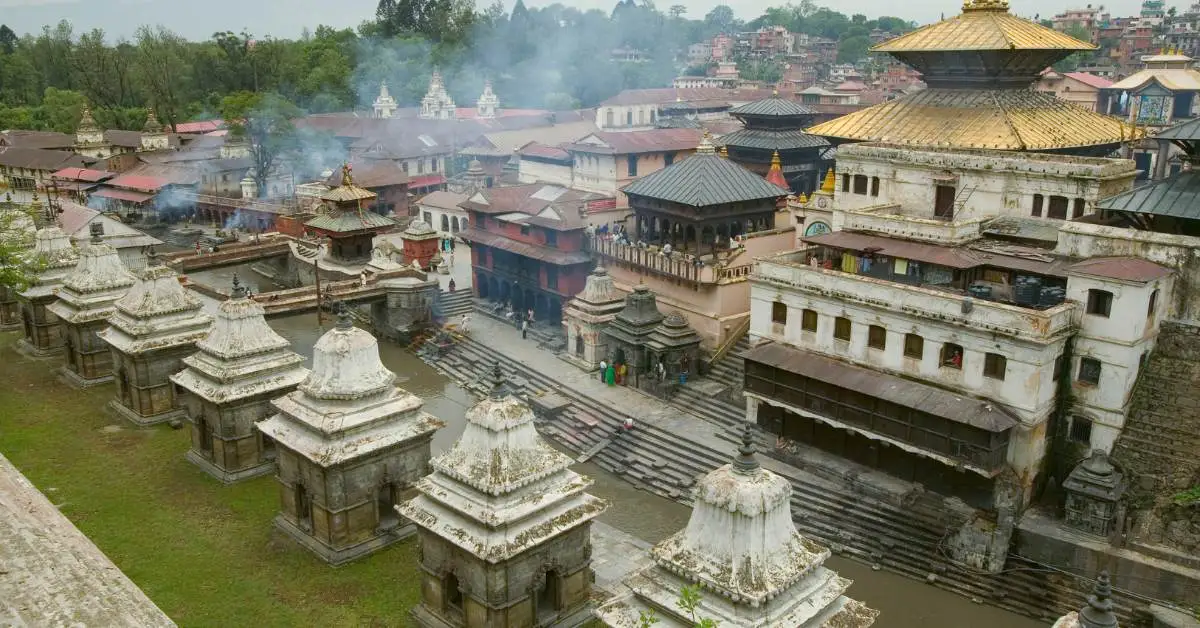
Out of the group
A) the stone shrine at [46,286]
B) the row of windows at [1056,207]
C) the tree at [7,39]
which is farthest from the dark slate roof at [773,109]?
the tree at [7,39]

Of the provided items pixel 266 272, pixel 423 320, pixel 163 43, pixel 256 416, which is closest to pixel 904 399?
pixel 256 416

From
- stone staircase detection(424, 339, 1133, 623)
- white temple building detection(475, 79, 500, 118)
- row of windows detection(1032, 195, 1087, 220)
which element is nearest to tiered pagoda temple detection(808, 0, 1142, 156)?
row of windows detection(1032, 195, 1087, 220)

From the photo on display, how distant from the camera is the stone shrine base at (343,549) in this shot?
23344mm

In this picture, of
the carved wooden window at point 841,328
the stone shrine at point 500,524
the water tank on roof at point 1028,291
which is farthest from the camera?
the carved wooden window at point 841,328

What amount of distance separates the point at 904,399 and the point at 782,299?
620 cm

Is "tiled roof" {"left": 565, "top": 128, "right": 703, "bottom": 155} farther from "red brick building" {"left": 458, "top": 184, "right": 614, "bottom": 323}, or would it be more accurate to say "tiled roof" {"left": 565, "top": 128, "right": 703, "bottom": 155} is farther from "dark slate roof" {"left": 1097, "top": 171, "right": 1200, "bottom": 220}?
"dark slate roof" {"left": 1097, "top": 171, "right": 1200, "bottom": 220}

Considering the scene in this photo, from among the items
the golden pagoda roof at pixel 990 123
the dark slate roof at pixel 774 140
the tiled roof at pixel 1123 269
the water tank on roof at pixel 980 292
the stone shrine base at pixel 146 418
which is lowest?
the stone shrine base at pixel 146 418

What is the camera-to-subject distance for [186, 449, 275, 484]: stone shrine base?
91.7ft

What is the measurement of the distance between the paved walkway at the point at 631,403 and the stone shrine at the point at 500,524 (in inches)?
431

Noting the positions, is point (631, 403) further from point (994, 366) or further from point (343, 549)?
point (343, 549)

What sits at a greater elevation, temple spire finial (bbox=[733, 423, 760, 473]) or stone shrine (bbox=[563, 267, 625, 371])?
temple spire finial (bbox=[733, 423, 760, 473])

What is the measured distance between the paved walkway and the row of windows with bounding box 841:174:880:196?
1127 centimetres

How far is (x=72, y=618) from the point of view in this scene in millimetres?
14039

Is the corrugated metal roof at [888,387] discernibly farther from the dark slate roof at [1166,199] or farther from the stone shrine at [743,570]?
the stone shrine at [743,570]
